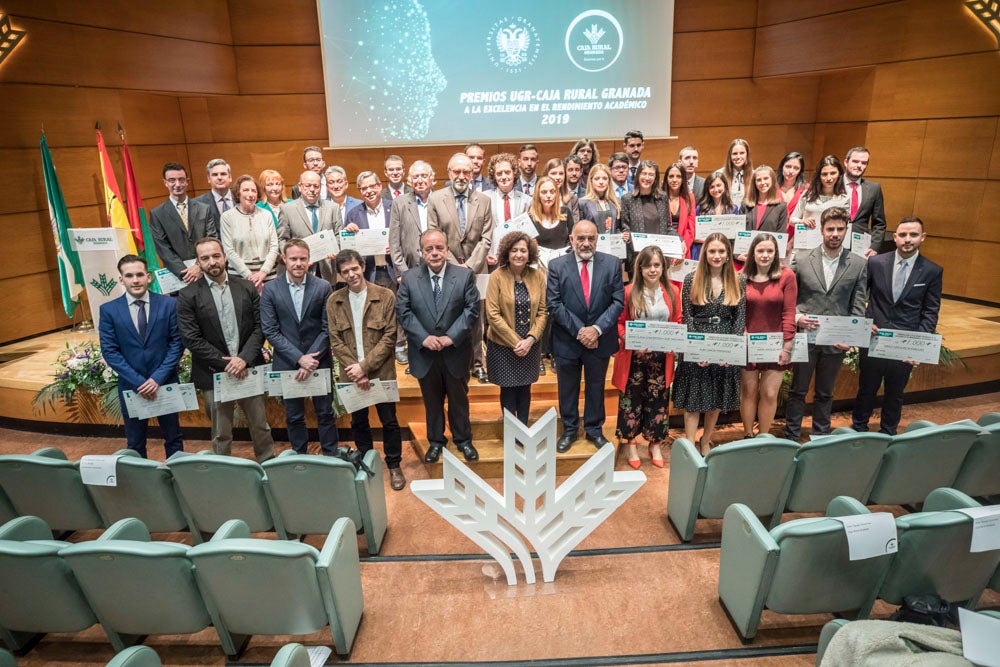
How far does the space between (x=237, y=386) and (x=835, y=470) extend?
3.49 metres

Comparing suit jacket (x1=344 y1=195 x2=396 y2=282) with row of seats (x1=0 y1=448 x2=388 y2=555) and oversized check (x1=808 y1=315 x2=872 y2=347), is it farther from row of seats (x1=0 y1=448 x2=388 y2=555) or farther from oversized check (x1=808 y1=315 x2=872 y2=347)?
oversized check (x1=808 y1=315 x2=872 y2=347)

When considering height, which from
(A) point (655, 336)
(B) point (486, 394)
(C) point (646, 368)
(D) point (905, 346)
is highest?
(A) point (655, 336)

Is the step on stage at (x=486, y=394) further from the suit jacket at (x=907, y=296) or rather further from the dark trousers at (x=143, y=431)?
the suit jacket at (x=907, y=296)

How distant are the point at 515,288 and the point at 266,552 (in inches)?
83.4

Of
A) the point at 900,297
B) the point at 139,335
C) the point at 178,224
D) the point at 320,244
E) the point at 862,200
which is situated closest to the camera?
the point at 139,335

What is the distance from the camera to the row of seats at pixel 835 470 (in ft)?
10.0

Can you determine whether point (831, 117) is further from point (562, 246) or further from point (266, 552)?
point (266, 552)

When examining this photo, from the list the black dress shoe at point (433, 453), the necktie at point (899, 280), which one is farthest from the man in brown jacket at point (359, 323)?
the necktie at point (899, 280)

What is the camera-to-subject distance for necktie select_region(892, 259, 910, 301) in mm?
3926

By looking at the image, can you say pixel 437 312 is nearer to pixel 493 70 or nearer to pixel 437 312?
pixel 437 312

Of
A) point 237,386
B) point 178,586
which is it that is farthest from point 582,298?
point 178,586

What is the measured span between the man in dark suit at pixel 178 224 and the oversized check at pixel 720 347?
3.67 metres

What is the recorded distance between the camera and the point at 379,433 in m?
4.80

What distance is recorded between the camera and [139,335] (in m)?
3.71
